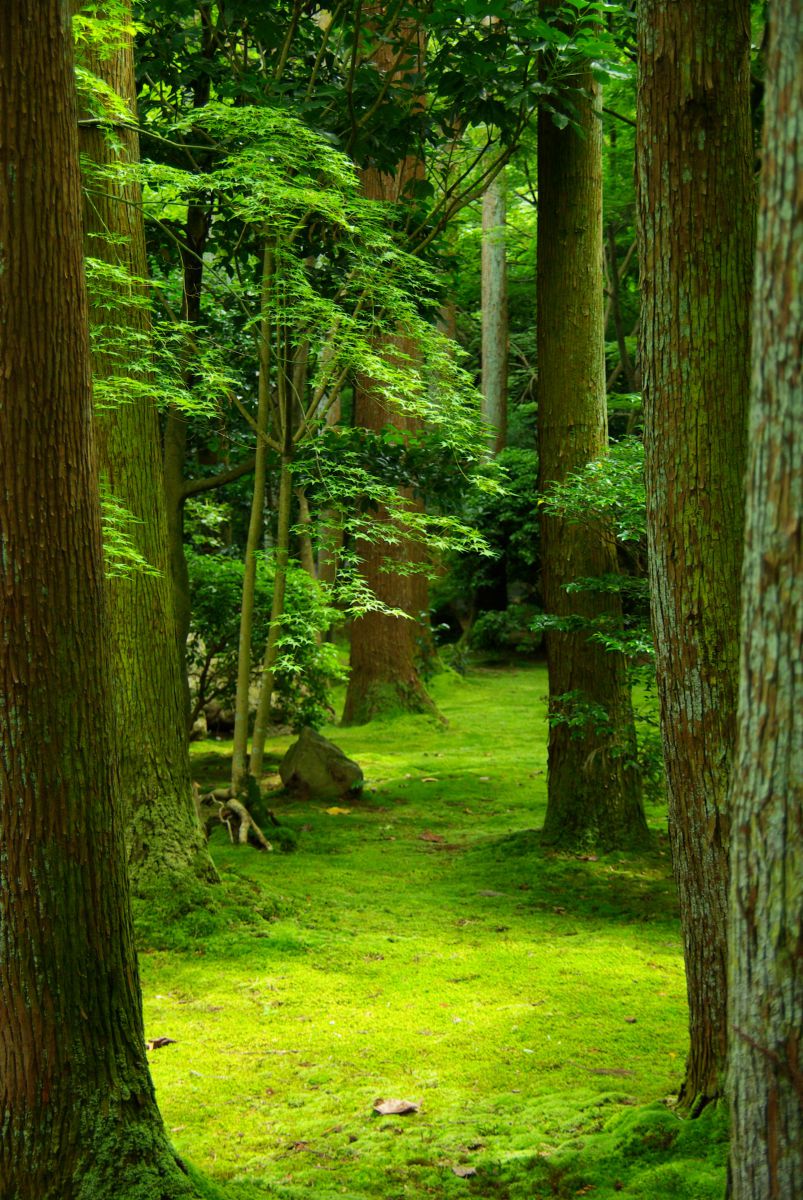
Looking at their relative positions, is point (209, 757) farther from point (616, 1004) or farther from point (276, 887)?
point (616, 1004)

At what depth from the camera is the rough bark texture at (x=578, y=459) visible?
709 cm

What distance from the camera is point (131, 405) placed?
19.0 feet

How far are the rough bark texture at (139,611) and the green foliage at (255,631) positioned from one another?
2695 millimetres

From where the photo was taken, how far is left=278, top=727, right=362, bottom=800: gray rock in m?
9.06

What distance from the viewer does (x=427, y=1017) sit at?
15.8 ft

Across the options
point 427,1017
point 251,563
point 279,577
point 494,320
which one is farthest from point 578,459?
point 494,320

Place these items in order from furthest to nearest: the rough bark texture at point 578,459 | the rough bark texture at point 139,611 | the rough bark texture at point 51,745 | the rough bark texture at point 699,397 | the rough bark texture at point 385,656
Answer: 1. the rough bark texture at point 385,656
2. the rough bark texture at point 578,459
3. the rough bark texture at point 139,611
4. the rough bark texture at point 699,397
5. the rough bark texture at point 51,745

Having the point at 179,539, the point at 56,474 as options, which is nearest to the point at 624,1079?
the point at 56,474

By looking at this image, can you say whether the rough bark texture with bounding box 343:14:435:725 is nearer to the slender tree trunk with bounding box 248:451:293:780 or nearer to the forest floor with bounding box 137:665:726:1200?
the forest floor with bounding box 137:665:726:1200

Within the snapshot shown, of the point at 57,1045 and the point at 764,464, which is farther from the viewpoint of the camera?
the point at 57,1045

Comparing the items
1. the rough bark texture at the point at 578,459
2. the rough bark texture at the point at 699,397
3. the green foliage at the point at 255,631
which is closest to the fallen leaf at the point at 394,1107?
the rough bark texture at the point at 699,397

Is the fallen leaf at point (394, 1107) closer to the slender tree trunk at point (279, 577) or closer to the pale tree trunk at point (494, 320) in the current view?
the slender tree trunk at point (279, 577)

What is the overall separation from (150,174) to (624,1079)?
4.58 metres

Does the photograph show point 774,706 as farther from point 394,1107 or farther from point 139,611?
point 139,611
